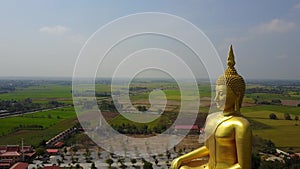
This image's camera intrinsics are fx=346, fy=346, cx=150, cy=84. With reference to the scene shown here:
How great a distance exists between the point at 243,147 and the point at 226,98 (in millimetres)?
563

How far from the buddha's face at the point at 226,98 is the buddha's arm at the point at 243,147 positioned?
1.05ft

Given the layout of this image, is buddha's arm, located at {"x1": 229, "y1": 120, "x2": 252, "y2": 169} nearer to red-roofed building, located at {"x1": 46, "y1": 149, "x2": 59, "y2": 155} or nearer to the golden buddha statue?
the golden buddha statue

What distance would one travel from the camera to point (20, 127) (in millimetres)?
24297

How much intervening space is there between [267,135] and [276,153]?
4.68 m

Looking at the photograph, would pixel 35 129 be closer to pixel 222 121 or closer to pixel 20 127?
pixel 20 127

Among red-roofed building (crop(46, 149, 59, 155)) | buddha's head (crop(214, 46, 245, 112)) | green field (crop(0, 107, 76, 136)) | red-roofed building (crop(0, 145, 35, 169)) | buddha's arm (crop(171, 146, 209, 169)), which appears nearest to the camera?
buddha's head (crop(214, 46, 245, 112))

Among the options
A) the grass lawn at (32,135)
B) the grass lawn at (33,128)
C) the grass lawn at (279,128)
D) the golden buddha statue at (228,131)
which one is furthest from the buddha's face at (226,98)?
the grass lawn at (33,128)

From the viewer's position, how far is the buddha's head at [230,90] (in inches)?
145

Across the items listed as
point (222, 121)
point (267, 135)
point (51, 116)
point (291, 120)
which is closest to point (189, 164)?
point (222, 121)

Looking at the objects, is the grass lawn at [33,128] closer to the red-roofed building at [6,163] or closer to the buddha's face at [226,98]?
the red-roofed building at [6,163]

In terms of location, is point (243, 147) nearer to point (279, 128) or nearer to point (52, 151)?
A: point (52, 151)

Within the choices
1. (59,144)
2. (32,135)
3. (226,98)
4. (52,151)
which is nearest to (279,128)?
(59,144)

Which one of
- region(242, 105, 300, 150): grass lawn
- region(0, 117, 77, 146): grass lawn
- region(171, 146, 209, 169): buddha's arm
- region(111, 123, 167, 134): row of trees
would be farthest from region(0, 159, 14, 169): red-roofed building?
region(242, 105, 300, 150): grass lawn

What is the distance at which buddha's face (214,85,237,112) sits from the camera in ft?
12.1
